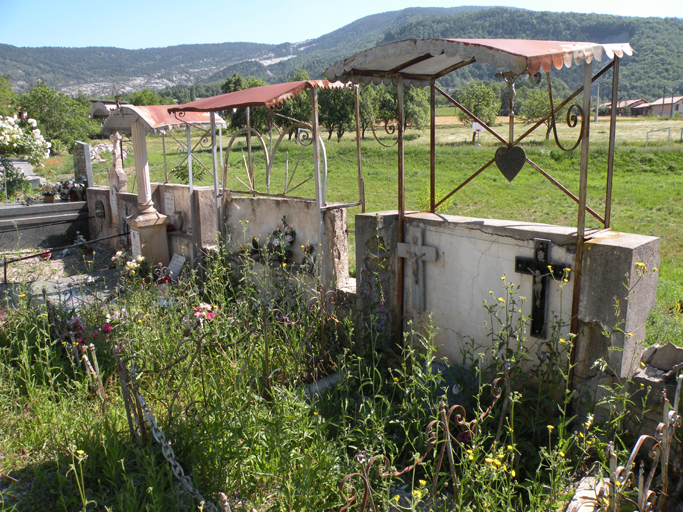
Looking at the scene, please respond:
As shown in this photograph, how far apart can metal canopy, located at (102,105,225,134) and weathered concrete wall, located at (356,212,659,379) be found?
446 cm

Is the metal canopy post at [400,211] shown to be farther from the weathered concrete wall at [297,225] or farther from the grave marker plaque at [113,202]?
the grave marker plaque at [113,202]

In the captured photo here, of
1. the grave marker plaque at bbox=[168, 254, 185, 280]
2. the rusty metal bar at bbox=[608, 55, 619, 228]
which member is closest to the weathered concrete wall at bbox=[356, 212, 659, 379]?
the rusty metal bar at bbox=[608, 55, 619, 228]

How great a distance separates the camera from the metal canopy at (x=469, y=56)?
2732mm

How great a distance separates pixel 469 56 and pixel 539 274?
144cm

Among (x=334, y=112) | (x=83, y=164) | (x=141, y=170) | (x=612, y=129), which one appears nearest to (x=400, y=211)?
(x=612, y=129)

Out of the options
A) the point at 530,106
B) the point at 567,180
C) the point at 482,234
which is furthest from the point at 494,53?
the point at 530,106

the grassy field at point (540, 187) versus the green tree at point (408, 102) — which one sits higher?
the green tree at point (408, 102)

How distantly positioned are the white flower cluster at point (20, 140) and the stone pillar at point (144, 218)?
19.2ft

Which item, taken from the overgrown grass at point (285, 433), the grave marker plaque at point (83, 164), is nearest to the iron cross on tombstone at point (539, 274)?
the overgrown grass at point (285, 433)

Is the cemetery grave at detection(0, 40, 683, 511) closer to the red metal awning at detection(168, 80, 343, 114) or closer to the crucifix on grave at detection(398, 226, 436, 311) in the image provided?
the crucifix on grave at detection(398, 226, 436, 311)

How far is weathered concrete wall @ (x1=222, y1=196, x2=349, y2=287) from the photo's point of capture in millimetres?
5008

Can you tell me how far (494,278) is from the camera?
11.5 feet

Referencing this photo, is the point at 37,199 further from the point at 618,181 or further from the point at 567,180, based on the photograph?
the point at 618,181

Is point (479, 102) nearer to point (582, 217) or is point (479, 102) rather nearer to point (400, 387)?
point (582, 217)
